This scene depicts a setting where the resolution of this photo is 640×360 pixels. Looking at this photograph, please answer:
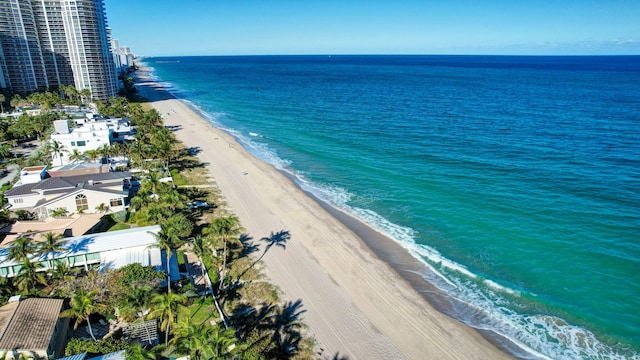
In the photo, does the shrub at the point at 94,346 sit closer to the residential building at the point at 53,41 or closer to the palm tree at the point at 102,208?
the palm tree at the point at 102,208

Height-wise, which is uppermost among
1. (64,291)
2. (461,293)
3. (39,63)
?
(39,63)

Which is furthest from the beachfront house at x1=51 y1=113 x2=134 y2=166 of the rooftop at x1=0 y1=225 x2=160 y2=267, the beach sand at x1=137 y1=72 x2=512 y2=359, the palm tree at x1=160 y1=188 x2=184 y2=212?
Result: the rooftop at x1=0 y1=225 x2=160 y2=267

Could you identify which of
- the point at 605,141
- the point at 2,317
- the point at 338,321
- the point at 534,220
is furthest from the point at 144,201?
the point at 605,141

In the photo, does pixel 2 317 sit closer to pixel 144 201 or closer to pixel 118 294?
pixel 118 294

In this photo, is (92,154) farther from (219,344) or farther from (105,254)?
(219,344)

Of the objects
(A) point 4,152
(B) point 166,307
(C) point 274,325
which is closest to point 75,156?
(A) point 4,152

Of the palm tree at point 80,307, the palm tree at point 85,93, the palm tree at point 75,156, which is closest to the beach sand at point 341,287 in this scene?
the palm tree at point 80,307
